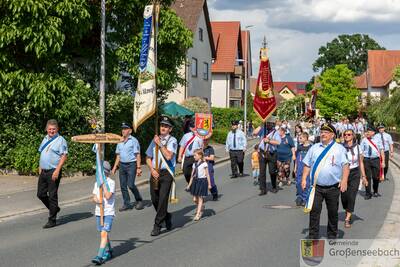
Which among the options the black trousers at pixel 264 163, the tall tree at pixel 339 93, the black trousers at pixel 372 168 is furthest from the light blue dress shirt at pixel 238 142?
the tall tree at pixel 339 93

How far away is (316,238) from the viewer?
8250mm

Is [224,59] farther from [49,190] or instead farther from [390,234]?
[390,234]

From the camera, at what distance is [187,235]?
9133 millimetres

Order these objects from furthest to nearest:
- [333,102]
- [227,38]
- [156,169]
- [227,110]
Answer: [333,102]
[227,38]
[227,110]
[156,169]

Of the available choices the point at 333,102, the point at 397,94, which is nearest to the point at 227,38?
the point at 397,94

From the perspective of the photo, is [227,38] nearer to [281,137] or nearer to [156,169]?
[281,137]

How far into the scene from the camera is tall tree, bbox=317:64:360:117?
76312mm

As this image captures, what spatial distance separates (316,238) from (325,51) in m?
100

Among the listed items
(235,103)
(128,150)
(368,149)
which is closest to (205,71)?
(235,103)

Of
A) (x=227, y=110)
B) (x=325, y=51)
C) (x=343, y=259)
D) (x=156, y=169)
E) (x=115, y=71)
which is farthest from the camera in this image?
(x=325, y=51)

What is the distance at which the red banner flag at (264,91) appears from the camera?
1599cm

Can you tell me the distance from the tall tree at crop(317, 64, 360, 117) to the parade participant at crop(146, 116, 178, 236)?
6941 centimetres

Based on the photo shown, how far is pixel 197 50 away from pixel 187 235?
3458 centimetres

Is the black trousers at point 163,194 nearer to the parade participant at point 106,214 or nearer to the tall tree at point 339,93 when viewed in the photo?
the parade participant at point 106,214
